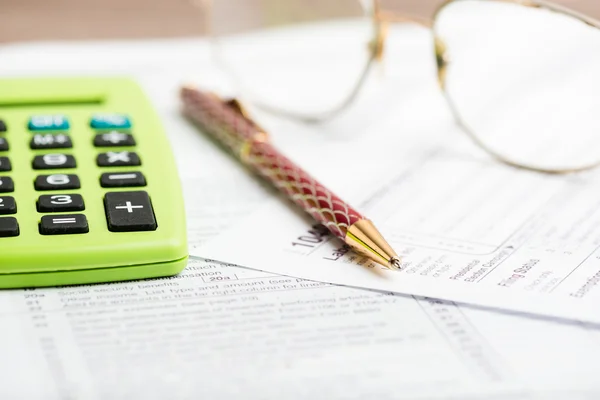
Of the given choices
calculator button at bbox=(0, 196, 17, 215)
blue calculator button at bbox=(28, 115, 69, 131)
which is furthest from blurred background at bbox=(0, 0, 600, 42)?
calculator button at bbox=(0, 196, 17, 215)

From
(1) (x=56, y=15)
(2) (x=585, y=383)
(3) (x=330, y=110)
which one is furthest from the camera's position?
(1) (x=56, y=15)

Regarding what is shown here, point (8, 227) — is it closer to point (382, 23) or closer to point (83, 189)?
point (83, 189)

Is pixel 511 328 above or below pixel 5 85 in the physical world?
below

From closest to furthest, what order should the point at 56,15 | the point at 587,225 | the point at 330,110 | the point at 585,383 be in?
1. the point at 585,383
2. the point at 587,225
3. the point at 330,110
4. the point at 56,15

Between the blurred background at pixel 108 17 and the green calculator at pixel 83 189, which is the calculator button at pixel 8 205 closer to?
the green calculator at pixel 83 189

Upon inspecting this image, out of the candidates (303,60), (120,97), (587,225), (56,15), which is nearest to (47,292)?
(120,97)

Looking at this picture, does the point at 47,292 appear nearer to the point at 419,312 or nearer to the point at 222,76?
the point at 419,312

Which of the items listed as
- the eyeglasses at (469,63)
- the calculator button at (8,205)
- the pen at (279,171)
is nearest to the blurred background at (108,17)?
the eyeglasses at (469,63)

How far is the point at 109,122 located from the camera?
544 millimetres

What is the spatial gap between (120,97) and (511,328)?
1.07ft

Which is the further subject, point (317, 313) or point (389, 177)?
point (389, 177)

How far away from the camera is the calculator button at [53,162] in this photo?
1.59 ft

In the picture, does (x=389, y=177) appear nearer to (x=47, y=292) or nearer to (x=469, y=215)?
(x=469, y=215)

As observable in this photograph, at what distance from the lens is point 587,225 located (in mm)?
510
